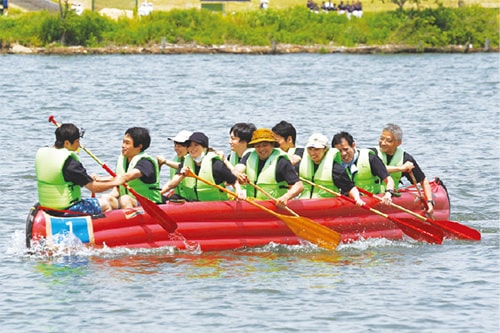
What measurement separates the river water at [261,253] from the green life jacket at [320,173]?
2.38 ft

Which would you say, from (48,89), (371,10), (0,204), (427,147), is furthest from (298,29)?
(0,204)

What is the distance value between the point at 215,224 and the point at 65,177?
1.78 metres

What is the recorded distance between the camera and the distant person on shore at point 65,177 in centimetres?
1285

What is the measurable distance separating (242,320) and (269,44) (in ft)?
157

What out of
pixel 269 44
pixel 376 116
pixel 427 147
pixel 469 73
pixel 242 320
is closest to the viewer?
pixel 242 320

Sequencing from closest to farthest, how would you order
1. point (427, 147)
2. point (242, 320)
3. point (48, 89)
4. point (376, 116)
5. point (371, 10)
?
point (242, 320), point (427, 147), point (376, 116), point (48, 89), point (371, 10)

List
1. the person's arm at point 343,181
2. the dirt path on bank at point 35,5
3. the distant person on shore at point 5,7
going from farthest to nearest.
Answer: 1. the dirt path on bank at point 35,5
2. the distant person on shore at point 5,7
3. the person's arm at point 343,181

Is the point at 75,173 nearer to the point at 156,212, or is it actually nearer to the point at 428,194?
the point at 156,212

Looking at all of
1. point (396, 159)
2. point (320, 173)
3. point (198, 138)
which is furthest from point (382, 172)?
point (198, 138)

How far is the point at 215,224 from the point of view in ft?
44.5

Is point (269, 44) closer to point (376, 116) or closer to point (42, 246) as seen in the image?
point (376, 116)

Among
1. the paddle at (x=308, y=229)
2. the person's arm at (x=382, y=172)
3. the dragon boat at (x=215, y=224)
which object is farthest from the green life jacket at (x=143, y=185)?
the person's arm at (x=382, y=172)

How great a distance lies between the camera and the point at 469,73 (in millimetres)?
45844

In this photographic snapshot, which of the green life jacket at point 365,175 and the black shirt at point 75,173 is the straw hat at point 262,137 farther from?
the black shirt at point 75,173
